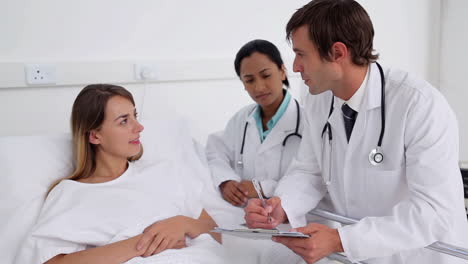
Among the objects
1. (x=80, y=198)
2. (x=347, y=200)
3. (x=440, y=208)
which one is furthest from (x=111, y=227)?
(x=440, y=208)

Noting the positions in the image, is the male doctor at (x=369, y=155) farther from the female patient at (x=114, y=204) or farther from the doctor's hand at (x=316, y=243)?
the female patient at (x=114, y=204)

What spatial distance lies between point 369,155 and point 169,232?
72 centimetres

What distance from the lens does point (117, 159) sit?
185 cm

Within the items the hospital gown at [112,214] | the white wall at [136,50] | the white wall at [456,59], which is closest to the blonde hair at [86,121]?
the hospital gown at [112,214]

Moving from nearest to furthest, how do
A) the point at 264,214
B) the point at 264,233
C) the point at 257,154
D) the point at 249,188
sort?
the point at 264,233 → the point at 264,214 → the point at 249,188 → the point at 257,154

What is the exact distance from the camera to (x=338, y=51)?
1.50 metres

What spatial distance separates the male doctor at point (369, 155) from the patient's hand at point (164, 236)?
0.86ft

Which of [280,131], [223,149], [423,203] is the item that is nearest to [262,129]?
[280,131]

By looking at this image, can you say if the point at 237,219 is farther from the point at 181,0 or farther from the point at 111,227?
the point at 181,0

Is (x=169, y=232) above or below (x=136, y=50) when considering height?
below

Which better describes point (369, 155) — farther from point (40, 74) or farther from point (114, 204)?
point (40, 74)

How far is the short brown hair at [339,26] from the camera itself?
1.48m

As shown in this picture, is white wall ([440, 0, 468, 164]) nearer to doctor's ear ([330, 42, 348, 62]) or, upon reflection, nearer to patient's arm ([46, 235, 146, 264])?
doctor's ear ([330, 42, 348, 62])

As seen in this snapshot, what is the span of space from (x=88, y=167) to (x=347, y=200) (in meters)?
0.97
